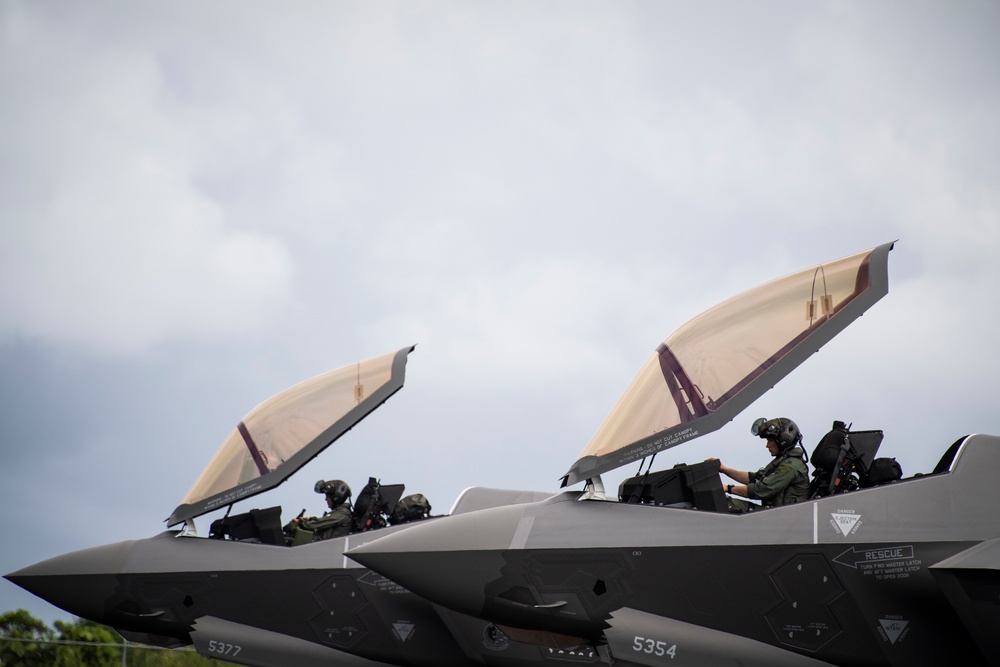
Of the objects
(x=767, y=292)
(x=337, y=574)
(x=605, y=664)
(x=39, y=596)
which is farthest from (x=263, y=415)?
(x=767, y=292)

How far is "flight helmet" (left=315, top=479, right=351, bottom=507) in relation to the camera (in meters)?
13.3

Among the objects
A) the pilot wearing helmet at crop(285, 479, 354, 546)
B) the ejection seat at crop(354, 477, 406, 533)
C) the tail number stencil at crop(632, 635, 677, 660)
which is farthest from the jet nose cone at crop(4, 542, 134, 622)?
the tail number stencil at crop(632, 635, 677, 660)

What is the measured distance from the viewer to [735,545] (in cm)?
861

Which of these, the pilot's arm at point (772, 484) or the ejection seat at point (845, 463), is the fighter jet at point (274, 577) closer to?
the pilot's arm at point (772, 484)

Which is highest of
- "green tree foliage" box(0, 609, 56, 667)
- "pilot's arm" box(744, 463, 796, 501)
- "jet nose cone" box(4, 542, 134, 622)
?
"pilot's arm" box(744, 463, 796, 501)

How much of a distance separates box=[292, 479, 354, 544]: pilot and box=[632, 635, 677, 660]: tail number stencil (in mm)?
5194

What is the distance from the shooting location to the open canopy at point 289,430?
12.6m

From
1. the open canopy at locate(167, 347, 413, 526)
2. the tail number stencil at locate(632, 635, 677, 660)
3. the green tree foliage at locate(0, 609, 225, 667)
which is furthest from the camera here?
the green tree foliage at locate(0, 609, 225, 667)

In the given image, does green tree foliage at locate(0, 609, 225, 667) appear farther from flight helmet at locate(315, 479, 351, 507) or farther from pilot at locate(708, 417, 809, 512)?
pilot at locate(708, 417, 809, 512)

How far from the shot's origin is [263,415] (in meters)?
13.4

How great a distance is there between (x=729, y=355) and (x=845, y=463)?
4.68 feet

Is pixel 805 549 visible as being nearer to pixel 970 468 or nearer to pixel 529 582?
pixel 970 468

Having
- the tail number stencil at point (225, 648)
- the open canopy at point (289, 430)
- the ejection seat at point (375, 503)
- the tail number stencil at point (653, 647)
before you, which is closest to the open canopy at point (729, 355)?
the tail number stencil at point (653, 647)

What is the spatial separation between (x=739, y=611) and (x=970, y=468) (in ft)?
7.34
